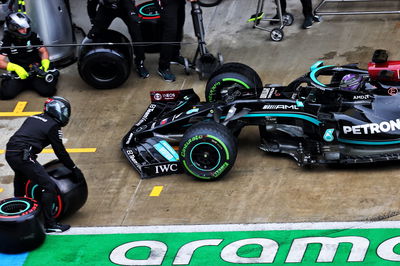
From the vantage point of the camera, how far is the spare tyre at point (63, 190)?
1044 centimetres

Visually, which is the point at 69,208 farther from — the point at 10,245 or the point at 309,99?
the point at 309,99

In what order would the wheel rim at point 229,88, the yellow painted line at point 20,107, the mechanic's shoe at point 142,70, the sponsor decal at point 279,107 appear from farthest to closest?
1. the mechanic's shoe at point 142,70
2. the yellow painted line at point 20,107
3. the wheel rim at point 229,88
4. the sponsor decal at point 279,107

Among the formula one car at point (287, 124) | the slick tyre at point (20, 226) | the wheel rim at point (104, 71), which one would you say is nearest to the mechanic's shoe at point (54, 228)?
the slick tyre at point (20, 226)

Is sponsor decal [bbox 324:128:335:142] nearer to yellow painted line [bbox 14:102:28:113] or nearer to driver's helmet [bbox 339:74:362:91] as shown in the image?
driver's helmet [bbox 339:74:362:91]

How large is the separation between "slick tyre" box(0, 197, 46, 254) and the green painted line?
169mm

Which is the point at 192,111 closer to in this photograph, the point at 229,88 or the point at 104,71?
the point at 229,88

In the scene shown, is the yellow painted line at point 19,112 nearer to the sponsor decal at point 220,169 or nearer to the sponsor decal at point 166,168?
the sponsor decal at point 166,168

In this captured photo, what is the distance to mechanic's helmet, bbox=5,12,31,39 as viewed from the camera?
1363 cm

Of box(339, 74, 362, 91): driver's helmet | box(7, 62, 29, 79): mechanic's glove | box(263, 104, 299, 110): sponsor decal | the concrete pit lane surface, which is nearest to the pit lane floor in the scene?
the concrete pit lane surface

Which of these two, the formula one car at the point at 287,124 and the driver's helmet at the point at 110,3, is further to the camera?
the driver's helmet at the point at 110,3

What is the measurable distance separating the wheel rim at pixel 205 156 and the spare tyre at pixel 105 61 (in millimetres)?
3412

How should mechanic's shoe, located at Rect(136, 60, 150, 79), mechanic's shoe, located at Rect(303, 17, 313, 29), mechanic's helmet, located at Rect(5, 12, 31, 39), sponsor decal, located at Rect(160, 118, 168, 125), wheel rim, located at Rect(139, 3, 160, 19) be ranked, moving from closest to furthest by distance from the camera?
sponsor decal, located at Rect(160, 118, 168, 125) < mechanic's helmet, located at Rect(5, 12, 31, 39) < mechanic's shoe, located at Rect(136, 60, 150, 79) < wheel rim, located at Rect(139, 3, 160, 19) < mechanic's shoe, located at Rect(303, 17, 313, 29)

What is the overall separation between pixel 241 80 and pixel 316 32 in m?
3.68

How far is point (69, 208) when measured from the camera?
1058 cm
